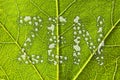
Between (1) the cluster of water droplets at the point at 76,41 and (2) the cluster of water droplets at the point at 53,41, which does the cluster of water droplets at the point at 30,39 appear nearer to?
(2) the cluster of water droplets at the point at 53,41

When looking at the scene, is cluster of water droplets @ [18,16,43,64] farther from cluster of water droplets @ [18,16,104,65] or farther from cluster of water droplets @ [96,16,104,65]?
cluster of water droplets @ [96,16,104,65]

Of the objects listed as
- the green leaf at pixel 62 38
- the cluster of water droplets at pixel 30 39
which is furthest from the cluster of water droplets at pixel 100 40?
the cluster of water droplets at pixel 30 39

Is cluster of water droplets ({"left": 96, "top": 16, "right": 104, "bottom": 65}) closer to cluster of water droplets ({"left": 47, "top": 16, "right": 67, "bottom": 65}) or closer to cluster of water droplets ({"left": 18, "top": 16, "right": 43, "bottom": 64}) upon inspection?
cluster of water droplets ({"left": 47, "top": 16, "right": 67, "bottom": 65})

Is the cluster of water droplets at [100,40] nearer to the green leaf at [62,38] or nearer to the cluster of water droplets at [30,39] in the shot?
the green leaf at [62,38]

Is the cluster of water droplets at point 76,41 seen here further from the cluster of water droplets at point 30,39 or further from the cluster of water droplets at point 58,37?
the cluster of water droplets at point 30,39

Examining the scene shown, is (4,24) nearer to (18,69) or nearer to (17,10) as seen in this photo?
(17,10)

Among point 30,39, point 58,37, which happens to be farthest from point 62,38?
point 30,39

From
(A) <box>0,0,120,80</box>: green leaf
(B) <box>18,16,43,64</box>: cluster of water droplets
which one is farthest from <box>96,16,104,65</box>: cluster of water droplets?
(B) <box>18,16,43,64</box>: cluster of water droplets

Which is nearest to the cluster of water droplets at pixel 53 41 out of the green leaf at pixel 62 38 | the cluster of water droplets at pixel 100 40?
the green leaf at pixel 62 38
